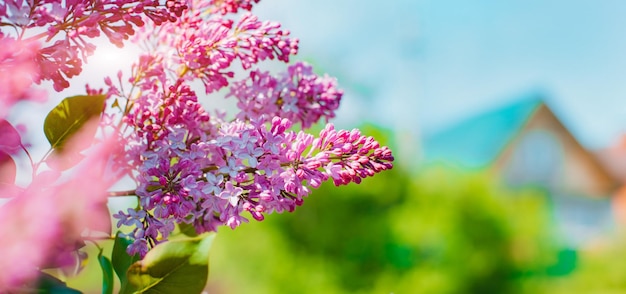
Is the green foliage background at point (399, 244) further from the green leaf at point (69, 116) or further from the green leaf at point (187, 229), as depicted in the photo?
the green leaf at point (69, 116)

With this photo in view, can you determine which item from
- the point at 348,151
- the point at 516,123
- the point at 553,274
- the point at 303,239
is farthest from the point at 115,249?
the point at 516,123

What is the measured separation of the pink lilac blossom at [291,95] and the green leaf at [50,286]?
201 millimetres

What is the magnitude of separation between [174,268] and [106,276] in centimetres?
9

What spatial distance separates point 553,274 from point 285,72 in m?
5.23

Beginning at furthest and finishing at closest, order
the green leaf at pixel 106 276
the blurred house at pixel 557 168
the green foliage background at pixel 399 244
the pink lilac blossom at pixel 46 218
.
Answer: the blurred house at pixel 557 168 < the green foliage background at pixel 399 244 < the green leaf at pixel 106 276 < the pink lilac blossom at pixel 46 218

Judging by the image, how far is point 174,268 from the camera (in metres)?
0.48

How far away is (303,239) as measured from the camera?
17.7 ft

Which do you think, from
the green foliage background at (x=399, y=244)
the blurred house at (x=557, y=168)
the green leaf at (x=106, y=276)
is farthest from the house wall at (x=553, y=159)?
the green leaf at (x=106, y=276)

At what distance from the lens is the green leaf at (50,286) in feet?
1.44

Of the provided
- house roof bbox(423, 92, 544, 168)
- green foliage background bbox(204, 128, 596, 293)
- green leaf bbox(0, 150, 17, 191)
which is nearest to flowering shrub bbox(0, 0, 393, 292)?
green leaf bbox(0, 150, 17, 191)

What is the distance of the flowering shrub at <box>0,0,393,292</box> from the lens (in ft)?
1.44

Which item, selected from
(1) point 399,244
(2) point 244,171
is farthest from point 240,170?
(1) point 399,244

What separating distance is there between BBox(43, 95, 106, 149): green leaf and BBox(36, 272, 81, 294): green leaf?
0.09m

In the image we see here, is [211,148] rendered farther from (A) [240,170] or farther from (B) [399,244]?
(B) [399,244]
